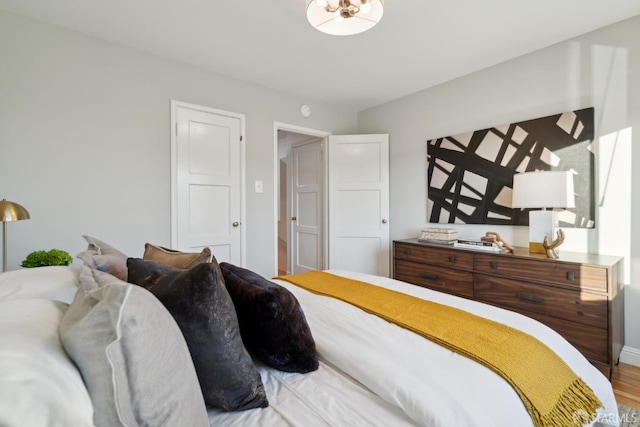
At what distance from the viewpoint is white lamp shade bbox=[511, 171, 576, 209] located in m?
2.18

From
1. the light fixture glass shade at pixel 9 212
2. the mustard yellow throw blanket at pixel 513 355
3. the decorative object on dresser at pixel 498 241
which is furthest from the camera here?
the decorative object on dresser at pixel 498 241

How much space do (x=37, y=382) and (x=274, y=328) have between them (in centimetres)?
59

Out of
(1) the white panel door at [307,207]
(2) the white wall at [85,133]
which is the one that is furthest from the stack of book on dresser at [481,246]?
(2) the white wall at [85,133]

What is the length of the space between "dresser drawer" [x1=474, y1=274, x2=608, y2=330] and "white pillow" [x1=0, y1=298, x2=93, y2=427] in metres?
2.61

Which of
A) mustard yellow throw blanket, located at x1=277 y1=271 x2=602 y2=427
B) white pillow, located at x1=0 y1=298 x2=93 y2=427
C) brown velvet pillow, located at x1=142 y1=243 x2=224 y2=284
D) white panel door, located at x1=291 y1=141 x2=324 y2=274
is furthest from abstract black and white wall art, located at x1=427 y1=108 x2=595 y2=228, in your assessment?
white pillow, located at x1=0 y1=298 x2=93 y2=427

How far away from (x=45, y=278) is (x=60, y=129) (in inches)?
66.5

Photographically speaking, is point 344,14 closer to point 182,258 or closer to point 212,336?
point 182,258

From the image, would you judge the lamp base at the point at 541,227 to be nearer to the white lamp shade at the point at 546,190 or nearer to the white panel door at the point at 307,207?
the white lamp shade at the point at 546,190

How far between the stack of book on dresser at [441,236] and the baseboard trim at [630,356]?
1405 mm

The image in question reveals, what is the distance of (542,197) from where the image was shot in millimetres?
2248

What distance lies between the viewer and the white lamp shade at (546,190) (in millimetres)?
2180

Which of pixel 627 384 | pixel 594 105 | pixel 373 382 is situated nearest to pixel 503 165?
pixel 594 105

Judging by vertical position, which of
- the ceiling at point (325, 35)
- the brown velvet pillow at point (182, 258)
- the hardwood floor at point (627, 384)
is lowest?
the hardwood floor at point (627, 384)

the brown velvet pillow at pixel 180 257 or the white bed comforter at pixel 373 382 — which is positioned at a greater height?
the brown velvet pillow at pixel 180 257
